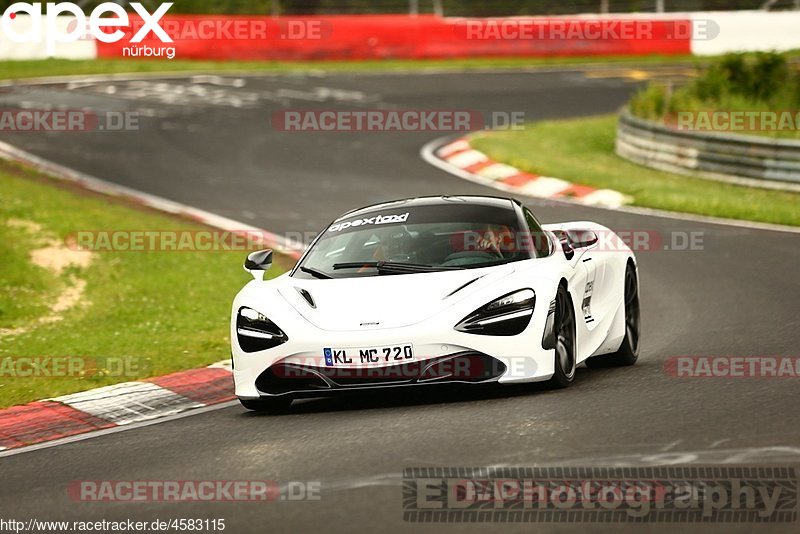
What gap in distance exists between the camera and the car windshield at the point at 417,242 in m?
8.80

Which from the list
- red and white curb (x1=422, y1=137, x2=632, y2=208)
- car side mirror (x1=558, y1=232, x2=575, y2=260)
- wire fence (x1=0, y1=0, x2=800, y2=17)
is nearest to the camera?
car side mirror (x1=558, y1=232, x2=575, y2=260)

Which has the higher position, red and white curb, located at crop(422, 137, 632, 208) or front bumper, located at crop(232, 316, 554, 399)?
front bumper, located at crop(232, 316, 554, 399)

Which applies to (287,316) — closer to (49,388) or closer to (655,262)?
(49,388)

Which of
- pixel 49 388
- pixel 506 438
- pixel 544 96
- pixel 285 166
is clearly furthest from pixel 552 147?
pixel 506 438

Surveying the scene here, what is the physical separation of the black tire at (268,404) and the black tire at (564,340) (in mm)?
1645

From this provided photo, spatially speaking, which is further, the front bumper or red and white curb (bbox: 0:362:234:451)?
red and white curb (bbox: 0:362:234:451)

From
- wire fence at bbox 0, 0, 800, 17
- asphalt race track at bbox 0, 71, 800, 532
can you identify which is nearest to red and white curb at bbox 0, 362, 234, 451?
asphalt race track at bbox 0, 71, 800, 532

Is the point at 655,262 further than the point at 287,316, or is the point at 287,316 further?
the point at 655,262

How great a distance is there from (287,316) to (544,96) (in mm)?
23550

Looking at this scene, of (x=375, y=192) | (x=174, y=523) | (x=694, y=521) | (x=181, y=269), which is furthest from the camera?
(x=375, y=192)

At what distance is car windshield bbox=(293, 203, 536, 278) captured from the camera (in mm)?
8805

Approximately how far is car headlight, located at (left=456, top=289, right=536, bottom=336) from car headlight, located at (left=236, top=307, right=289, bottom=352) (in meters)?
1.12

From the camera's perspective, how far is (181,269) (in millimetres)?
14680

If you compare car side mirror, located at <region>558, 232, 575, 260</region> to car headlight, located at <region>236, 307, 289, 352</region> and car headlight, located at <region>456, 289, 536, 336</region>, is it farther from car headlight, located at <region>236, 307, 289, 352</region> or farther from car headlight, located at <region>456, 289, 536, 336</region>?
car headlight, located at <region>236, 307, 289, 352</region>
